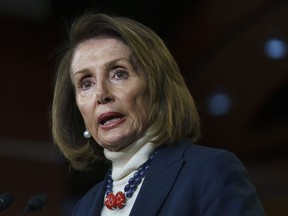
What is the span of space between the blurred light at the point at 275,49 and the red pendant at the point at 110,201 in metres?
2.04

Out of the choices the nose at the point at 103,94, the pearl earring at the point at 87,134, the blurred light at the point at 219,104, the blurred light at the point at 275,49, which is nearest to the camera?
the nose at the point at 103,94

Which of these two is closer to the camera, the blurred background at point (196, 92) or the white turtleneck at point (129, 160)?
the white turtleneck at point (129, 160)

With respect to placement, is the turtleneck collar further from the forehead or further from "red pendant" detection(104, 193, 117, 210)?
the forehead

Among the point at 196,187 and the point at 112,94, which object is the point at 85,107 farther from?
the point at 196,187

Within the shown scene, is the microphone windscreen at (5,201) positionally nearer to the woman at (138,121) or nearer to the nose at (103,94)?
the woman at (138,121)

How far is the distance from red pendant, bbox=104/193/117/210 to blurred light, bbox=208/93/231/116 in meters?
2.15

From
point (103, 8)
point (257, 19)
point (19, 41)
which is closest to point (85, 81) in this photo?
point (103, 8)

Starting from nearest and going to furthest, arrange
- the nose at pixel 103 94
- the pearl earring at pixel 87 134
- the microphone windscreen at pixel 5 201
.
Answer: the nose at pixel 103 94 < the microphone windscreen at pixel 5 201 < the pearl earring at pixel 87 134

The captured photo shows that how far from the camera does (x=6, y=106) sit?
350 centimetres

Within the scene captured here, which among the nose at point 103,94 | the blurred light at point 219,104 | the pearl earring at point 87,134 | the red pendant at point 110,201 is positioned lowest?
the blurred light at point 219,104

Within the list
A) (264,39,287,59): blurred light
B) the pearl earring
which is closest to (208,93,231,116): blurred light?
(264,39,287,59): blurred light

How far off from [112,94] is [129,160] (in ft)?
0.49

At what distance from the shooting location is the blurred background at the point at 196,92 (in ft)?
10.9

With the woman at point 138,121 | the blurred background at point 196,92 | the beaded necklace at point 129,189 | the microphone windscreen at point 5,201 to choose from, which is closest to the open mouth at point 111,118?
the woman at point 138,121
